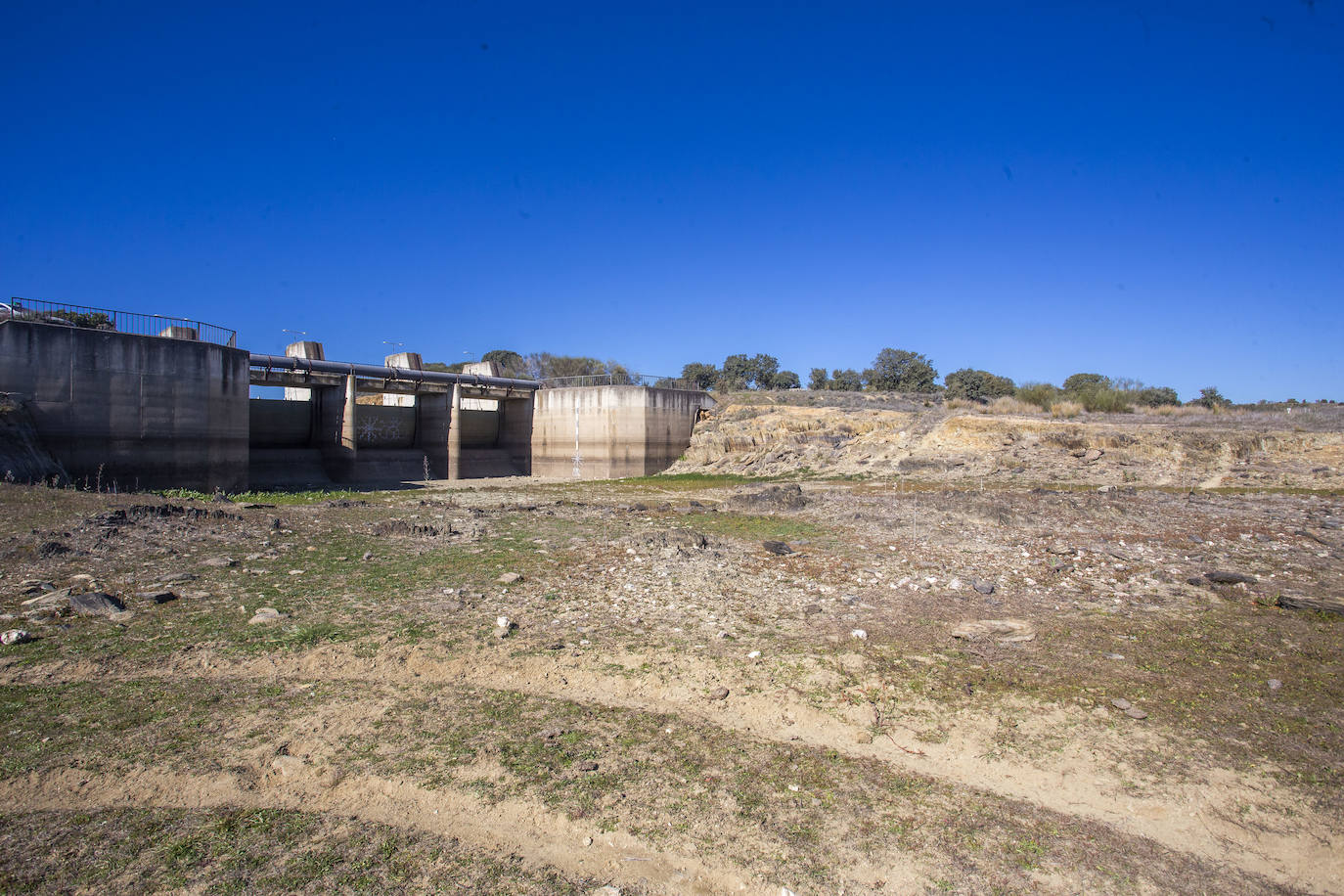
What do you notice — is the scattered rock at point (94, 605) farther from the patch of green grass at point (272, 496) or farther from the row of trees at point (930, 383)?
the row of trees at point (930, 383)

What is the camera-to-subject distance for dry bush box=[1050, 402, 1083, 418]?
2888 cm

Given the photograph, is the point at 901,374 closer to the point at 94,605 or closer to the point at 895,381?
the point at 895,381

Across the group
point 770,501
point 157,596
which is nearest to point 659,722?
point 157,596

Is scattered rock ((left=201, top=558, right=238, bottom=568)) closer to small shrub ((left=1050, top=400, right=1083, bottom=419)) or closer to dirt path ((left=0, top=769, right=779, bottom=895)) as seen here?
dirt path ((left=0, top=769, right=779, bottom=895))

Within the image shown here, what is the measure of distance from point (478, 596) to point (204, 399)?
16085mm

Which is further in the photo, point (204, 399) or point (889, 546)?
point (204, 399)

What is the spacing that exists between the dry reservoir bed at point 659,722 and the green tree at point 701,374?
1956 inches

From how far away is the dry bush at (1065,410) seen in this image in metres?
28.9

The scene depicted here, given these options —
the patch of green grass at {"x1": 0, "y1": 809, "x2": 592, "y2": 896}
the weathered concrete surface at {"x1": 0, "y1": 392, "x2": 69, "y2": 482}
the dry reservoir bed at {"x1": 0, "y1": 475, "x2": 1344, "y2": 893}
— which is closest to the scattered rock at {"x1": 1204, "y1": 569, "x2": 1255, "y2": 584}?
the dry reservoir bed at {"x1": 0, "y1": 475, "x2": 1344, "y2": 893}

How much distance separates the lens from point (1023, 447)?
23.8m

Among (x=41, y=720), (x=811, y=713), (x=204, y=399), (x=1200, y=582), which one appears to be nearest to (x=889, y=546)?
(x=1200, y=582)

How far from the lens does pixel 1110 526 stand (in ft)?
41.4

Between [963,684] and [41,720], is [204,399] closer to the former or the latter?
[41,720]

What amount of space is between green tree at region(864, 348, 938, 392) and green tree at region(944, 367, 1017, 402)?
168 centimetres
